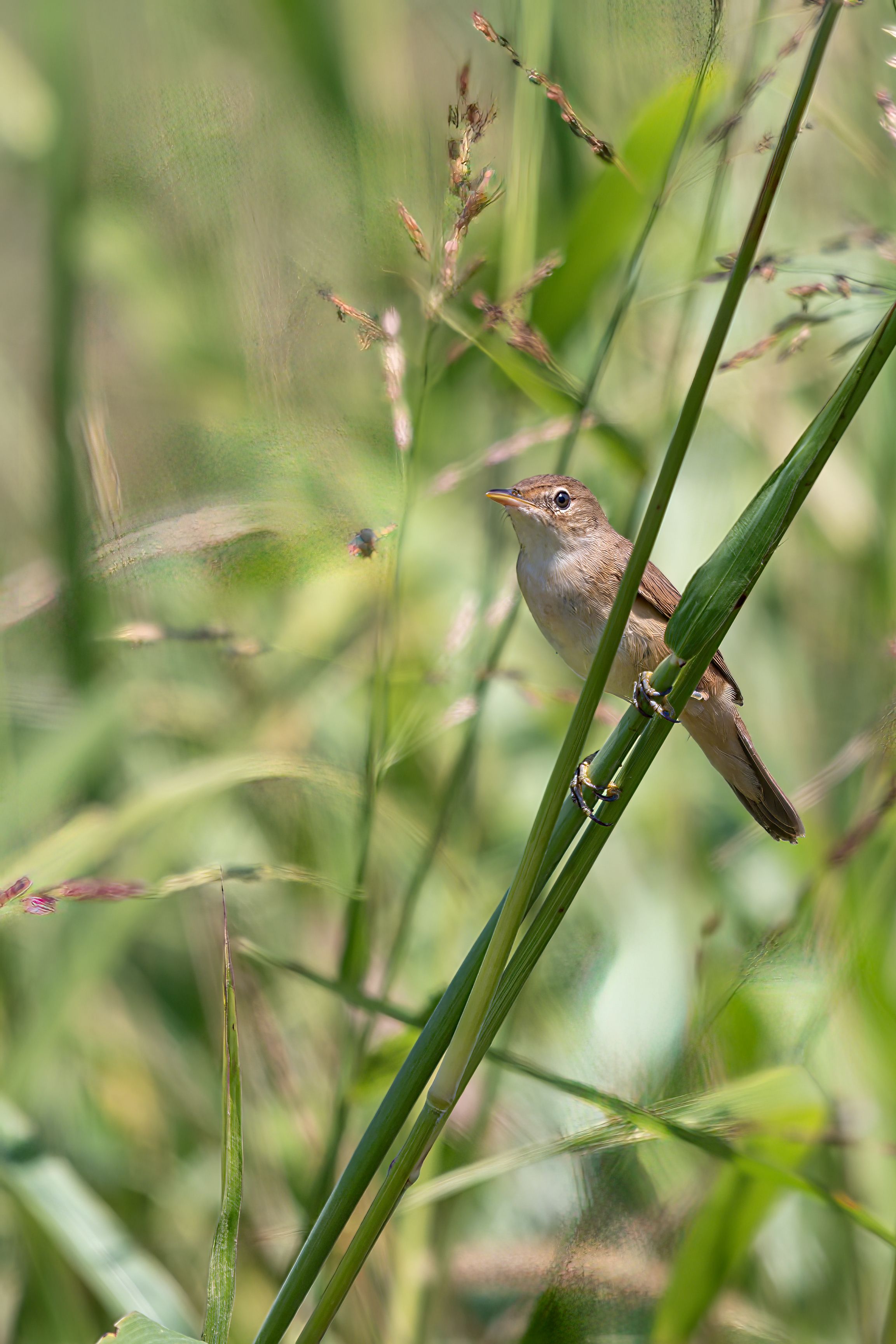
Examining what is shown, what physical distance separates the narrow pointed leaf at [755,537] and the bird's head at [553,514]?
2.91ft

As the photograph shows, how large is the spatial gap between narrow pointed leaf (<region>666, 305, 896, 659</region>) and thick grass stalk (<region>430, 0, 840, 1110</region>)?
0.18ft

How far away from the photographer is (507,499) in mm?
1618

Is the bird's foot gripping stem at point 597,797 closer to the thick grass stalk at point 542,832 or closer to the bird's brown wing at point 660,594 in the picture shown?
the thick grass stalk at point 542,832

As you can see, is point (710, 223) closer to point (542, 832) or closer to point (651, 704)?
point (651, 704)

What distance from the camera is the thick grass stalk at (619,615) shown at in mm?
700

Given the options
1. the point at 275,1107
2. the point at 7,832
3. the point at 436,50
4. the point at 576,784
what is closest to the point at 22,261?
the point at 436,50

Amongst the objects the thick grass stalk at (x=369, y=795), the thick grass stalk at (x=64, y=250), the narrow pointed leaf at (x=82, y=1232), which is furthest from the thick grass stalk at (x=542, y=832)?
the thick grass stalk at (x=64, y=250)

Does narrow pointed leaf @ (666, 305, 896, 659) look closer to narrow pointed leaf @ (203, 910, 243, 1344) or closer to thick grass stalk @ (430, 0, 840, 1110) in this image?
thick grass stalk @ (430, 0, 840, 1110)

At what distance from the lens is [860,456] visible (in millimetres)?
2217

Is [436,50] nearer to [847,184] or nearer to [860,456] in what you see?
[847,184]

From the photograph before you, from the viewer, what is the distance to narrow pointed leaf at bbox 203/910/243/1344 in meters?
0.93

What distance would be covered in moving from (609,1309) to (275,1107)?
65 centimetres

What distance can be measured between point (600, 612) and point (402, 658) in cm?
48

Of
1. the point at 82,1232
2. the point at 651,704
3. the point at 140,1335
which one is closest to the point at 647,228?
the point at 651,704
